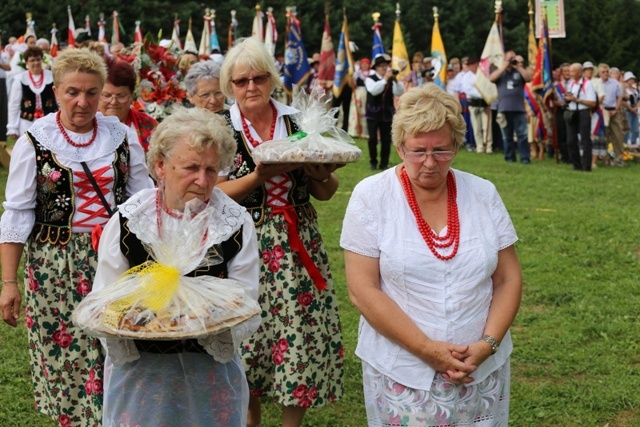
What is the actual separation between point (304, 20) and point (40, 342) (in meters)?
42.2

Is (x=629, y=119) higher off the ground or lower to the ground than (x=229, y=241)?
lower

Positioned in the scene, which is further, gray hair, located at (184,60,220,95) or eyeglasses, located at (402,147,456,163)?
gray hair, located at (184,60,220,95)

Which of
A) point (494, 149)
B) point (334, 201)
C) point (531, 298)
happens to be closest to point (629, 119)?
point (494, 149)

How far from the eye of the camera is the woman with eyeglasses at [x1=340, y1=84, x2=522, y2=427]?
3.87 meters

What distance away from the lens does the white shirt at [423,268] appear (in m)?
3.88

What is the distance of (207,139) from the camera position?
11.7 ft

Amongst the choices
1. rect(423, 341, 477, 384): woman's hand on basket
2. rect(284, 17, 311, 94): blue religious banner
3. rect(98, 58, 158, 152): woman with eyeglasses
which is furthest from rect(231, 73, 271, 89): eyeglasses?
rect(284, 17, 311, 94): blue religious banner

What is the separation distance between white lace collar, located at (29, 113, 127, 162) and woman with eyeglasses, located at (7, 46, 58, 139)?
410 inches

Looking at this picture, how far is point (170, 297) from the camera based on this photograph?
3.34m

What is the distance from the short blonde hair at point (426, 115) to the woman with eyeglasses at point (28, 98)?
11.8 metres

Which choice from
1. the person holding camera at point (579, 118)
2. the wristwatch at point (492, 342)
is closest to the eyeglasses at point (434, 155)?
the wristwatch at point (492, 342)

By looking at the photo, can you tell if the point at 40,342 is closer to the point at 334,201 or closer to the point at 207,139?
the point at 207,139

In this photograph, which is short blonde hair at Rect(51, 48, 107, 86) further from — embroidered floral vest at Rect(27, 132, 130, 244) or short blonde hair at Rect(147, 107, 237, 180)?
short blonde hair at Rect(147, 107, 237, 180)

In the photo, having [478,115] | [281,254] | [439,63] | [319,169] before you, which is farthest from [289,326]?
[439,63]
